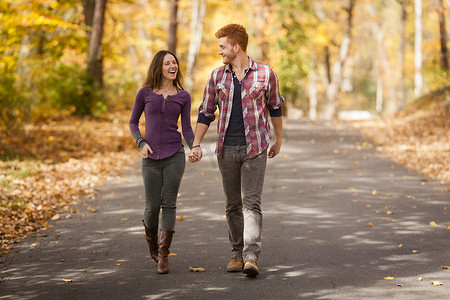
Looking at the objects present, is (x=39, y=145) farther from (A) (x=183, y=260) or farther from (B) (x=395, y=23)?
(B) (x=395, y=23)

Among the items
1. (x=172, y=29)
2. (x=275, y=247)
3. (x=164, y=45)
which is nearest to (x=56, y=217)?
(x=275, y=247)

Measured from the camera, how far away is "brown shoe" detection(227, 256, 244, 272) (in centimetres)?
596

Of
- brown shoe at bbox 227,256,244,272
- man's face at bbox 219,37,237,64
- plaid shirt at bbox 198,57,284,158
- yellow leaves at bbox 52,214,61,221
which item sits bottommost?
yellow leaves at bbox 52,214,61,221

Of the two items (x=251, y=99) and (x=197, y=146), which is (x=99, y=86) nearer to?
(x=197, y=146)

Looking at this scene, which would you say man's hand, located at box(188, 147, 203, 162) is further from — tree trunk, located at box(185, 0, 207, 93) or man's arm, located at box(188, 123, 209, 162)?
tree trunk, located at box(185, 0, 207, 93)

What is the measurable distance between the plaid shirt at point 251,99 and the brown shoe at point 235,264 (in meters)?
1.00

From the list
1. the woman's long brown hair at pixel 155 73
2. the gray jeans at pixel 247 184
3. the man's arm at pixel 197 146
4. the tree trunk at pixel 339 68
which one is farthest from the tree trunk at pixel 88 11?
the gray jeans at pixel 247 184

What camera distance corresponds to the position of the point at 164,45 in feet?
134

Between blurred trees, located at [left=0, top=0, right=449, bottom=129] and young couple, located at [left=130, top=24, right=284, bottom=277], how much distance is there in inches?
400

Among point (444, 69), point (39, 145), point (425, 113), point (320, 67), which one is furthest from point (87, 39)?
point (320, 67)

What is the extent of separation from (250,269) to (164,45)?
119 feet

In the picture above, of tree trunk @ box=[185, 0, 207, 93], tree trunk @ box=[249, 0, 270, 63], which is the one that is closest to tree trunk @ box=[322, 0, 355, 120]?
tree trunk @ box=[249, 0, 270, 63]

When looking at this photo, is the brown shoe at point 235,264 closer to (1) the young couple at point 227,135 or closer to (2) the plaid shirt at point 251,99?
(1) the young couple at point 227,135

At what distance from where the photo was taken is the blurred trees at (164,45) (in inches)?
700
